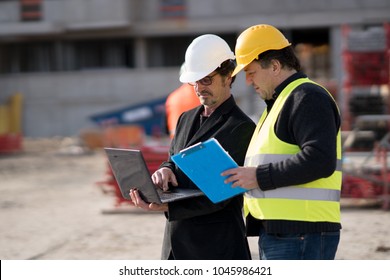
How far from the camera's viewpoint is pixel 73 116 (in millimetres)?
30984

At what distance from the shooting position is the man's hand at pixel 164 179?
3850 millimetres

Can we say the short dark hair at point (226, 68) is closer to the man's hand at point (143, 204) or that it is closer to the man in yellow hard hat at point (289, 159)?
the man in yellow hard hat at point (289, 159)

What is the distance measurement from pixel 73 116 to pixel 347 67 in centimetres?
1451

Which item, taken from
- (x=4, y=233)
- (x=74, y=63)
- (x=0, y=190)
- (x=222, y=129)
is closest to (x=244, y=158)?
(x=222, y=129)

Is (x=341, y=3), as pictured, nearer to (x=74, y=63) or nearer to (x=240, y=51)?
(x=74, y=63)

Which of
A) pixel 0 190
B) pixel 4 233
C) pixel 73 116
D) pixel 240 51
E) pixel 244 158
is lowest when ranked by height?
pixel 73 116

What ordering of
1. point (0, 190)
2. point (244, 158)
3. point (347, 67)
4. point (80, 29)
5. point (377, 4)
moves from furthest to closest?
Result: point (80, 29) < point (377, 4) < point (347, 67) < point (0, 190) < point (244, 158)

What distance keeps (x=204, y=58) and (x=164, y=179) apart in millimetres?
629

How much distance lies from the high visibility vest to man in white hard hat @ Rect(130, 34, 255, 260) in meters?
Result: 0.42

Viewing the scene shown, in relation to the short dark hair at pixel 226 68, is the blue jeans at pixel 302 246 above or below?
below

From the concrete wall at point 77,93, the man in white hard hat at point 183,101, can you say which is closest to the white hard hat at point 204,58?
the man in white hard hat at point 183,101

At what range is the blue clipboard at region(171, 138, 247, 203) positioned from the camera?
3287 millimetres

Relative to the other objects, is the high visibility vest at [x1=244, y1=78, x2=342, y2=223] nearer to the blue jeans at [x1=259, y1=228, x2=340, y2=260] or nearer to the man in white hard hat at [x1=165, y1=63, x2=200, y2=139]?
the blue jeans at [x1=259, y1=228, x2=340, y2=260]

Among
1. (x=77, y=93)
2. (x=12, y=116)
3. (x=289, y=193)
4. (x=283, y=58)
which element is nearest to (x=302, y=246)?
(x=289, y=193)
